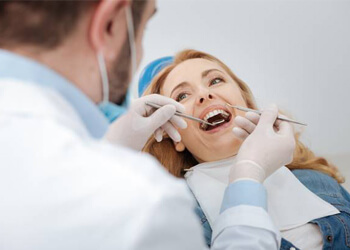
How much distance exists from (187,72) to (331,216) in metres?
0.69

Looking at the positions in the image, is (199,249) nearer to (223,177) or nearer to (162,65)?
(223,177)

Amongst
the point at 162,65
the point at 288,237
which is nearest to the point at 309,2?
the point at 162,65

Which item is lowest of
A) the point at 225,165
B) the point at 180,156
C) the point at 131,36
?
the point at 180,156

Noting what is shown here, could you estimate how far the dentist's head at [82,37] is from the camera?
69cm

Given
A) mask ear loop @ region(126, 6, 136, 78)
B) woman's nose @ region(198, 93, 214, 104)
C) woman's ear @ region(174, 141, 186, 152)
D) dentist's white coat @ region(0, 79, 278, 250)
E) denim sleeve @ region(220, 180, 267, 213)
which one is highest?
mask ear loop @ region(126, 6, 136, 78)

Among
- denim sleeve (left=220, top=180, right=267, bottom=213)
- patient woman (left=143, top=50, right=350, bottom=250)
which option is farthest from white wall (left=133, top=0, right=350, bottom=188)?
denim sleeve (left=220, top=180, right=267, bottom=213)

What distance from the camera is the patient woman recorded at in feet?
4.63

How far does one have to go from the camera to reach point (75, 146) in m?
0.63

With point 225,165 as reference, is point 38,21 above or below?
above

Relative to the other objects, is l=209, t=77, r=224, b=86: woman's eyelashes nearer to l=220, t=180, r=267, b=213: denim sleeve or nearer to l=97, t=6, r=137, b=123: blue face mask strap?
l=220, t=180, r=267, b=213: denim sleeve

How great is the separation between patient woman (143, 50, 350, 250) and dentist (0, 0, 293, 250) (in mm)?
742

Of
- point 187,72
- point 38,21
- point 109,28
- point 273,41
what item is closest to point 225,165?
point 187,72

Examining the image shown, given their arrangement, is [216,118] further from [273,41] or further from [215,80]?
[273,41]

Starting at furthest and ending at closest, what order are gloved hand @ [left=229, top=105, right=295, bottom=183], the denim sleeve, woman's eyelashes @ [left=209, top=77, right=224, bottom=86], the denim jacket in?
woman's eyelashes @ [left=209, top=77, right=224, bottom=86]
the denim jacket
gloved hand @ [left=229, top=105, right=295, bottom=183]
the denim sleeve
